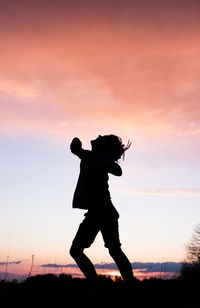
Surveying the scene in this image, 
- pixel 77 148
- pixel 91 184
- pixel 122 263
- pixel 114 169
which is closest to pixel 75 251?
pixel 122 263

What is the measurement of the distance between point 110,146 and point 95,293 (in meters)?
1.95

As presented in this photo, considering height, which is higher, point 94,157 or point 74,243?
point 94,157

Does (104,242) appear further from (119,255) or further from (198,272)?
(198,272)

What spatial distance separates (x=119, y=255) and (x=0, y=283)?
2283mm

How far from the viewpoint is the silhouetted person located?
662 centimetres

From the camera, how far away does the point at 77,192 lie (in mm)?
6730

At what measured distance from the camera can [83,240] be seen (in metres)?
6.73

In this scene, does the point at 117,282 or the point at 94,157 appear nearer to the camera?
the point at 94,157

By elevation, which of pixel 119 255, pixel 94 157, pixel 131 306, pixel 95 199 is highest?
pixel 94 157

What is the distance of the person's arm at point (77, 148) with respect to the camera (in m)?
6.80

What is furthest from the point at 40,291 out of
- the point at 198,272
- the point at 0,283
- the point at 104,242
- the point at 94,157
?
the point at 198,272

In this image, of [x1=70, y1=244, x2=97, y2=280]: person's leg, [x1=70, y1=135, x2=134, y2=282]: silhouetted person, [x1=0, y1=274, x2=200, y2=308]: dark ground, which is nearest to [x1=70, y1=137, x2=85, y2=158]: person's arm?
[x1=70, y1=135, x2=134, y2=282]: silhouetted person

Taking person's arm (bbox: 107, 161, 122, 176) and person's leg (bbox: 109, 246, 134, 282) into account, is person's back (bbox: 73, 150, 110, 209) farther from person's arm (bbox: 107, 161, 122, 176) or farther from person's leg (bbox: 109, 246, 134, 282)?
person's leg (bbox: 109, 246, 134, 282)

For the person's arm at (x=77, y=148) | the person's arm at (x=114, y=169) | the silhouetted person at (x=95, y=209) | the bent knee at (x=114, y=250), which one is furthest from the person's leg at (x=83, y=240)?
the person's arm at (x=77, y=148)
